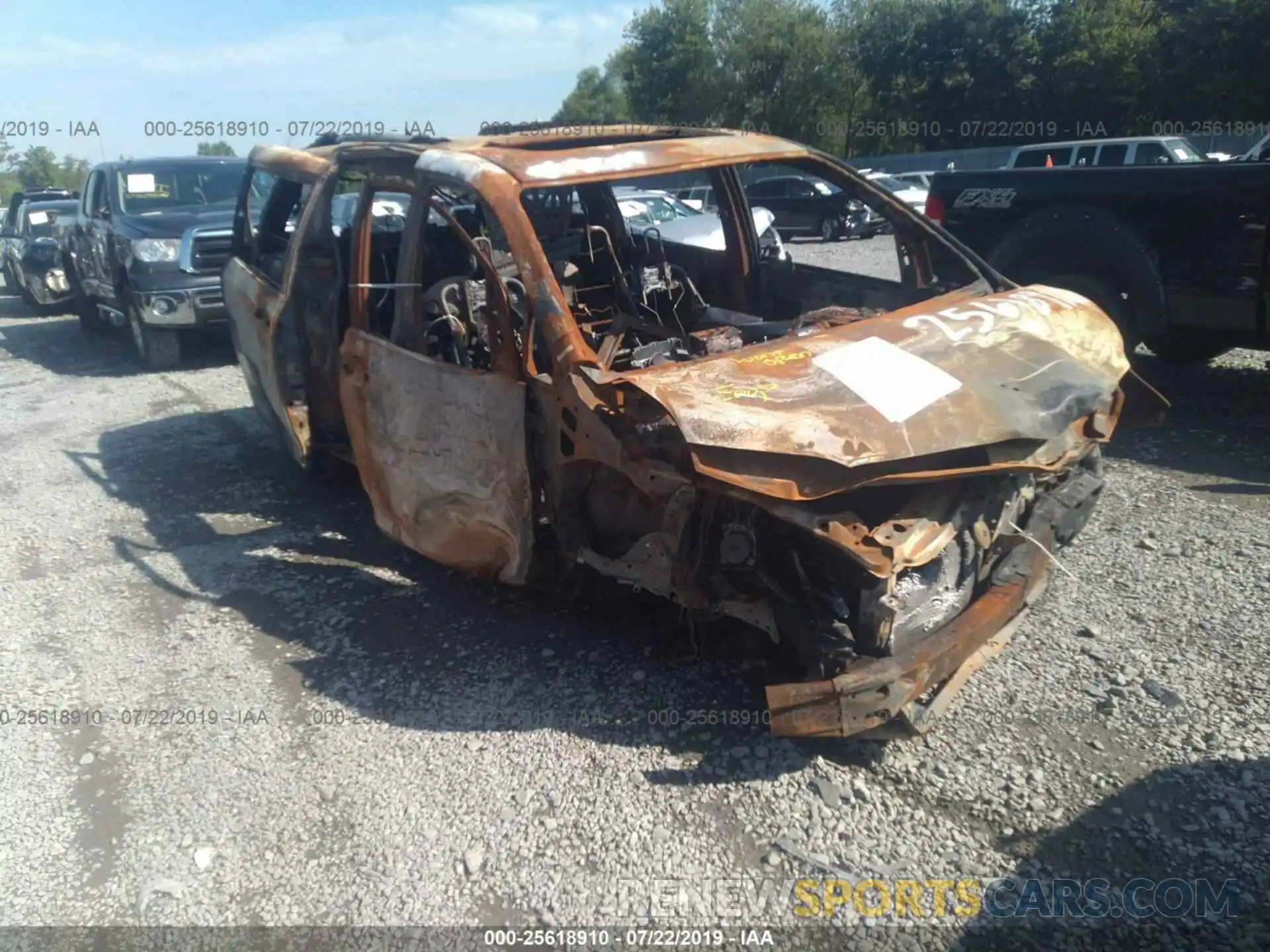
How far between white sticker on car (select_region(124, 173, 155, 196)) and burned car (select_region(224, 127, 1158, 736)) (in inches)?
242

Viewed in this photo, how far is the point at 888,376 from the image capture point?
306 cm

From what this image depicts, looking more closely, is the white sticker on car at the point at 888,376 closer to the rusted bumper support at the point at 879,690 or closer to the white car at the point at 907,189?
the rusted bumper support at the point at 879,690

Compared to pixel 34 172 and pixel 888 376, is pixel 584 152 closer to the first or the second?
pixel 888 376

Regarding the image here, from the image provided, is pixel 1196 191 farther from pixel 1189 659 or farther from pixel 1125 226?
pixel 1189 659

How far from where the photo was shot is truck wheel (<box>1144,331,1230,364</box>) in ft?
20.0

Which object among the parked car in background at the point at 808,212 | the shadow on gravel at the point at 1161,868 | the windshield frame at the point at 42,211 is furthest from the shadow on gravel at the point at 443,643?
the parked car in background at the point at 808,212

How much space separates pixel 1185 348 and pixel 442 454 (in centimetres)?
519

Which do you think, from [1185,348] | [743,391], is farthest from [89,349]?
[1185,348]

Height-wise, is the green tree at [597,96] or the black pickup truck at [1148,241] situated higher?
the green tree at [597,96]

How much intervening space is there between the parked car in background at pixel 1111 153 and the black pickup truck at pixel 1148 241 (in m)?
7.91

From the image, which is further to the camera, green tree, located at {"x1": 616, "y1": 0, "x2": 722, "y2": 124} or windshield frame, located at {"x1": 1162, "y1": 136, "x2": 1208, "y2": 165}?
green tree, located at {"x1": 616, "y1": 0, "x2": 722, "y2": 124}

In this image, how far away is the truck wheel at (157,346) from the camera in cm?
923

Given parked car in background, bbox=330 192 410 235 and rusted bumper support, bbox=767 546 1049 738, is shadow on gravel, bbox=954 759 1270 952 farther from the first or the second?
parked car in background, bbox=330 192 410 235

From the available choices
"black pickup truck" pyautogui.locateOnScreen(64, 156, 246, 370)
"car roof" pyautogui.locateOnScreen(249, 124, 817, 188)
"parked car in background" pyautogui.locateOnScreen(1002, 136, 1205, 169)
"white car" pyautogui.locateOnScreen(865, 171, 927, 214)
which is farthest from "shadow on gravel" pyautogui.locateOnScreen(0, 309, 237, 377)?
"white car" pyautogui.locateOnScreen(865, 171, 927, 214)
